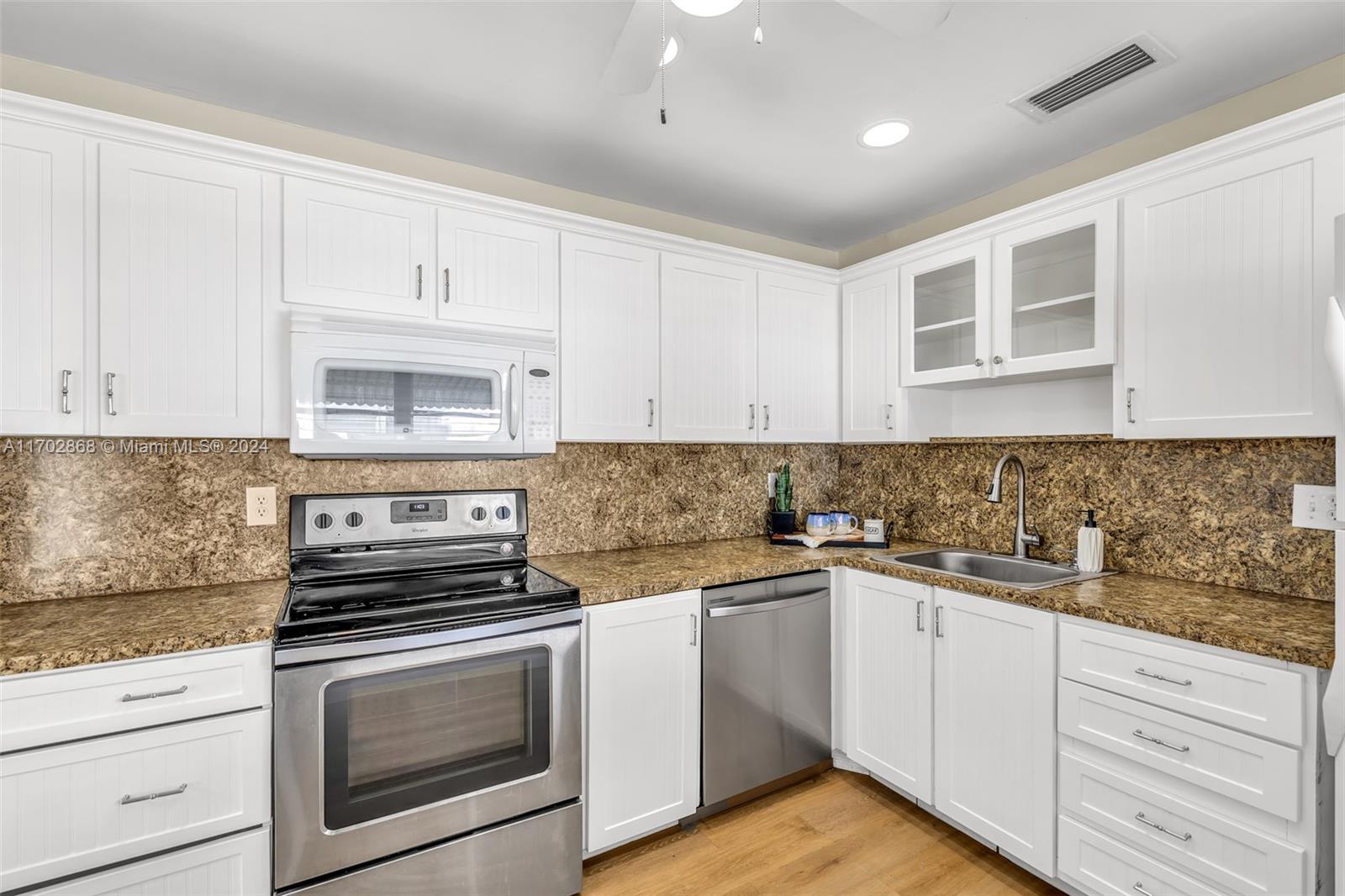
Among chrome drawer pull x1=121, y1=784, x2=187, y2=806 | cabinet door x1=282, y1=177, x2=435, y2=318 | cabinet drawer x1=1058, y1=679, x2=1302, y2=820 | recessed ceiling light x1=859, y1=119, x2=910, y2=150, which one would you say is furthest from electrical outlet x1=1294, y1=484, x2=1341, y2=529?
chrome drawer pull x1=121, y1=784, x2=187, y2=806

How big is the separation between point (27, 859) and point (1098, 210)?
11.1 feet

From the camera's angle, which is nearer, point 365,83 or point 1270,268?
point 1270,268

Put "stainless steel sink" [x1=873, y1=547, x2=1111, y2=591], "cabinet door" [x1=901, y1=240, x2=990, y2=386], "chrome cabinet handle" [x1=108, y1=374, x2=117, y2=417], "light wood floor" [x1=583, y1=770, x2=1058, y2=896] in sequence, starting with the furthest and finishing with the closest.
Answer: "cabinet door" [x1=901, y1=240, x2=990, y2=386] → "stainless steel sink" [x1=873, y1=547, x2=1111, y2=591] → "light wood floor" [x1=583, y1=770, x2=1058, y2=896] → "chrome cabinet handle" [x1=108, y1=374, x2=117, y2=417]

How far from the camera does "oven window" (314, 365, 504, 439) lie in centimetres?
194

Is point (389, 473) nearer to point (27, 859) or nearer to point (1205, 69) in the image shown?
point (27, 859)

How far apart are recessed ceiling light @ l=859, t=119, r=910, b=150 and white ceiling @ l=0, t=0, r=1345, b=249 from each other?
4cm

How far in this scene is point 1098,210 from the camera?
210cm

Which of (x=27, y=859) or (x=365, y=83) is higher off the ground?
(x=365, y=83)

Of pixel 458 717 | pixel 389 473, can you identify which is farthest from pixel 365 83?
pixel 458 717

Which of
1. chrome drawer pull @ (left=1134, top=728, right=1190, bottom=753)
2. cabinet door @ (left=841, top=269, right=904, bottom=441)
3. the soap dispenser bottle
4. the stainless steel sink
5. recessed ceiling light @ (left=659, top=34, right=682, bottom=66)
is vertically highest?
recessed ceiling light @ (left=659, top=34, right=682, bottom=66)

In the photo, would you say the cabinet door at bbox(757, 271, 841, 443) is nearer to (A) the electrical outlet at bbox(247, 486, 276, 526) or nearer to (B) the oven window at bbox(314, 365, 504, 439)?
(B) the oven window at bbox(314, 365, 504, 439)

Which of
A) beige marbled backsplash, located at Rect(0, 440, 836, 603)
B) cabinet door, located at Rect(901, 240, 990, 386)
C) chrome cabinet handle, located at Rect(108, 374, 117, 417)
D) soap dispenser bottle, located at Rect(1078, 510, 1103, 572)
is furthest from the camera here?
cabinet door, located at Rect(901, 240, 990, 386)

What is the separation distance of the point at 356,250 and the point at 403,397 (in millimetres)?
501

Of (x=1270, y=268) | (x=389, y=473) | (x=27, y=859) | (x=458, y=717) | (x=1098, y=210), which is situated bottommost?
(x=27, y=859)
